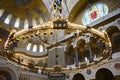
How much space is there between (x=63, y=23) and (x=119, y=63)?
199 inches

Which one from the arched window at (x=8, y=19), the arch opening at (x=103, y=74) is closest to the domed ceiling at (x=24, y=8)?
the arched window at (x=8, y=19)

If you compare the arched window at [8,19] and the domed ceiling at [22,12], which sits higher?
the domed ceiling at [22,12]

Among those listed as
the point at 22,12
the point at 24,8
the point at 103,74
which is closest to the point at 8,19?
the point at 22,12

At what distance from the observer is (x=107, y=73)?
9.37 meters

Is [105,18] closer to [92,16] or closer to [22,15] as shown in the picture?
[92,16]

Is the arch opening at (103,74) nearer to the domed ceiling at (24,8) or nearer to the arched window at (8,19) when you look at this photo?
the domed ceiling at (24,8)

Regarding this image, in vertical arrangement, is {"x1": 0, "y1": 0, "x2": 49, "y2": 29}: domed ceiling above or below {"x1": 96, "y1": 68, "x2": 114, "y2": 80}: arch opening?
above

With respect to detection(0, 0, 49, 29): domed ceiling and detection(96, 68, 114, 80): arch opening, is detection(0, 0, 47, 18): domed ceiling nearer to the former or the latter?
detection(0, 0, 49, 29): domed ceiling

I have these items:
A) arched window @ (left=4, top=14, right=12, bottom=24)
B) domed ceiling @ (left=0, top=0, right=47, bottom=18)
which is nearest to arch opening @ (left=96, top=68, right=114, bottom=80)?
domed ceiling @ (left=0, top=0, right=47, bottom=18)

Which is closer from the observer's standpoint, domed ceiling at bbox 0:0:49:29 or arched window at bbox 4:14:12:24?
domed ceiling at bbox 0:0:49:29

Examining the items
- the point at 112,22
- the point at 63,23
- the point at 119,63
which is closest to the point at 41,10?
the point at 112,22

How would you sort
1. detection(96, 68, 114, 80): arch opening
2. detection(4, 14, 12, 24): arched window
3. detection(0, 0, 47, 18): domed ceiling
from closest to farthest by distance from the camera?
detection(96, 68, 114, 80): arch opening < detection(0, 0, 47, 18): domed ceiling < detection(4, 14, 12, 24): arched window

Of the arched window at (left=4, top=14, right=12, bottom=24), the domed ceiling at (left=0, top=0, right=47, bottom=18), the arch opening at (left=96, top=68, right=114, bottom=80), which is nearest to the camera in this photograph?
the arch opening at (left=96, top=68, right=114, bottom=80)

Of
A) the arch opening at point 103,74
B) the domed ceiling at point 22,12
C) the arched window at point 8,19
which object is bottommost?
the arch opening at point 103,74
